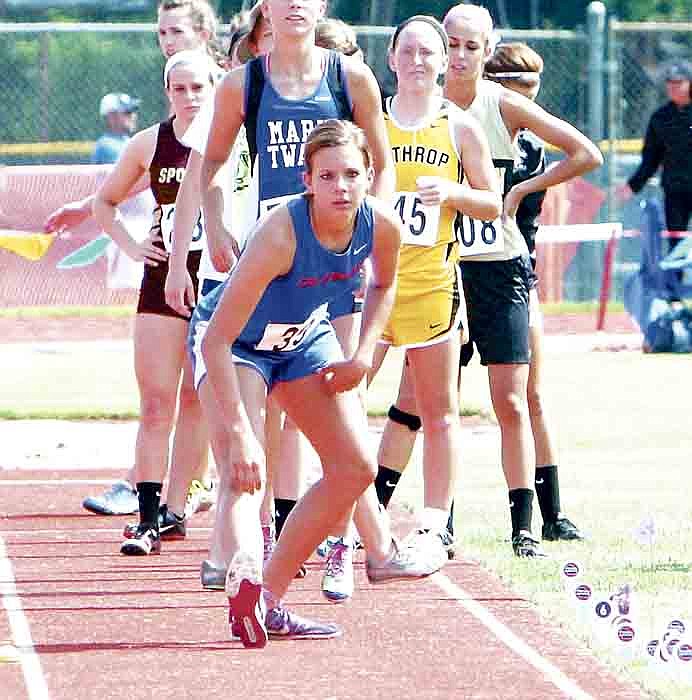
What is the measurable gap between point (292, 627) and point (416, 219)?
1.88 meters

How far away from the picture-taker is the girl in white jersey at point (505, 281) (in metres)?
8.50

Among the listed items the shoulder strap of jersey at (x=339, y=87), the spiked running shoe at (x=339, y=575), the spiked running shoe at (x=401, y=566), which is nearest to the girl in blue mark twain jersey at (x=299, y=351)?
the spiked running shoe at (x=339, y=575)

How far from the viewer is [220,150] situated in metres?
7.32

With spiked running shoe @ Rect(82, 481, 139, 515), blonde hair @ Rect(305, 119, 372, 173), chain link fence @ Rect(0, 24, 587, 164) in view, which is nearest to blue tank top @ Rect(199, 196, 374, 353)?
blonde hair @ Rect(305, 119, 372, 173)

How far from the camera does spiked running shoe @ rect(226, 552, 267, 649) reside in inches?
249

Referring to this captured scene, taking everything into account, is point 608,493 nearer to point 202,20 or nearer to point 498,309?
point 498,309

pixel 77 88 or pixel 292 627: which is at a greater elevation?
pixel 77 88

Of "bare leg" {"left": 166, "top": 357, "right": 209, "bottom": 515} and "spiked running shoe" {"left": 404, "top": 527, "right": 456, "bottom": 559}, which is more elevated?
"bare leg" {"left": 166, "top": 357, "right": 209, "bottom": 515}

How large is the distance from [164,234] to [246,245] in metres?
2.33

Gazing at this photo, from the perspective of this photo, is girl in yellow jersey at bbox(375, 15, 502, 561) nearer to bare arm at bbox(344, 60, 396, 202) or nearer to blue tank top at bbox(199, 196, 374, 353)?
bare arm at bbox(344, 60, 396, 202)

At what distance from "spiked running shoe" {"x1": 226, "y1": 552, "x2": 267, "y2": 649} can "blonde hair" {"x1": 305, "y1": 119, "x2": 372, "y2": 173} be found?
1.23 metres

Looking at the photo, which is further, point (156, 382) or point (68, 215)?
point (68, 215)

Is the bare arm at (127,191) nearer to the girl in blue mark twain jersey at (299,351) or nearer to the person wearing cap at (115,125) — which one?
the girl in blue mark twain jersey at (299,351)

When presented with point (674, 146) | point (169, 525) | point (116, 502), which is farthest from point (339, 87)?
point (674, 146)
